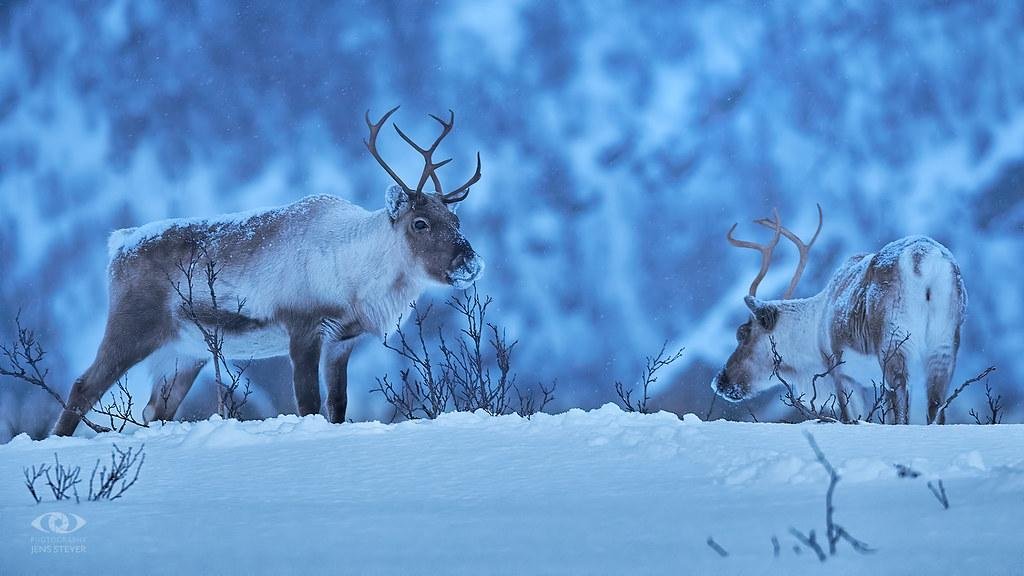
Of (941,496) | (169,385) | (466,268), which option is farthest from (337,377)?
(941,496)

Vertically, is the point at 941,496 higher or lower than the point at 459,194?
lower

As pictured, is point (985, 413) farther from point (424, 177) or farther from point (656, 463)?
point (656, 463)

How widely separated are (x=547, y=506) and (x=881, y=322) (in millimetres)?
3902

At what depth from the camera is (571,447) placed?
2.89 metres

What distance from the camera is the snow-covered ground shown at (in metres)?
1.70

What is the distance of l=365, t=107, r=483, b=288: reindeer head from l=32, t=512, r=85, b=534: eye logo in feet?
11.2

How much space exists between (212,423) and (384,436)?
0.77 m

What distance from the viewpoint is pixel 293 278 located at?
17.9 ft

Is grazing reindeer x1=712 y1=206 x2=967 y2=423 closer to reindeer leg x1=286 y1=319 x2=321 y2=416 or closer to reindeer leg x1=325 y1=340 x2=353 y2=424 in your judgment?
reindeer leg x1=325 y1=340 x2=353 y2=424

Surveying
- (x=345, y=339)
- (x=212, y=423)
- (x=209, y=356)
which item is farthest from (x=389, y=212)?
(x=212, y=423)

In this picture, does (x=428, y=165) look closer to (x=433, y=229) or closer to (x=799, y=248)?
(x=433, y=229)

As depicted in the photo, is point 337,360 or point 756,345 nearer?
point 337,360

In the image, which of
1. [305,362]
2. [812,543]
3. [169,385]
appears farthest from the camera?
[169,385]

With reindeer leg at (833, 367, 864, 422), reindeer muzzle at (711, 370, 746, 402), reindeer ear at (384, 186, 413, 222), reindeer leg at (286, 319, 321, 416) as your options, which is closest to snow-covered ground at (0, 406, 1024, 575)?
reindeer leg at (286, 319, 321, 416)
